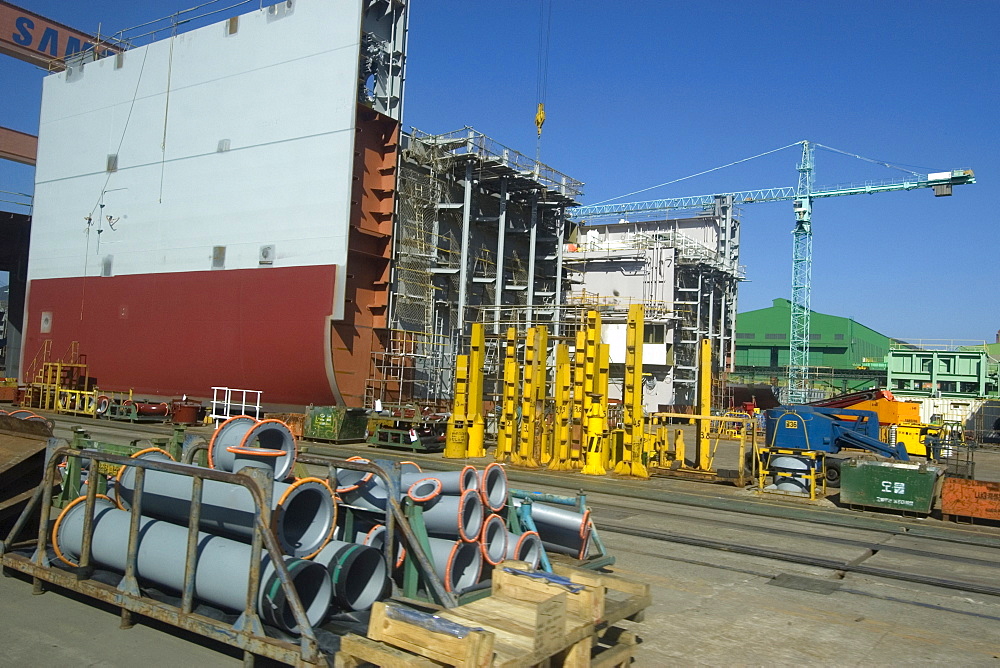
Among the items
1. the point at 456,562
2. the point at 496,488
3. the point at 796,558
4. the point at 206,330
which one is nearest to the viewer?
the point at 456,562

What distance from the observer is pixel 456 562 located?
662cm

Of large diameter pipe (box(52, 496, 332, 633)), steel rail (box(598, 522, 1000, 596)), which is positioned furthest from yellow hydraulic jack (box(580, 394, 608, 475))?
large diameter pipe (box(52, 496, 332, 633))

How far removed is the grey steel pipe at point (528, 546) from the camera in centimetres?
715

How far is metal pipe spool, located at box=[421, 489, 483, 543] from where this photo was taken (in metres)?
6.49

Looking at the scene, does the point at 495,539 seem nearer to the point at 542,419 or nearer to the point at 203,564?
the point at 203,564

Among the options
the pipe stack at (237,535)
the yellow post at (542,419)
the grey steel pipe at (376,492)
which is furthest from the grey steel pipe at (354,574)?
the yellow post at (542,419)

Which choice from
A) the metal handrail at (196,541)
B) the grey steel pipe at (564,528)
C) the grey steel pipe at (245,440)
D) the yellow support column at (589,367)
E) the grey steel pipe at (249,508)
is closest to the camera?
the metal handrail at (196,541)

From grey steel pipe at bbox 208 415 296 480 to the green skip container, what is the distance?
12.4 metres

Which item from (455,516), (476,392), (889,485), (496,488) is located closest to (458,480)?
(455,516)

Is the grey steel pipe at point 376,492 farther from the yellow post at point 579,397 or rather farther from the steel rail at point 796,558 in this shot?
the yellow post at point 579,397

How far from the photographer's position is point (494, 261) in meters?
35.5

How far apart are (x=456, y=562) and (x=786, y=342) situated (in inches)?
3543

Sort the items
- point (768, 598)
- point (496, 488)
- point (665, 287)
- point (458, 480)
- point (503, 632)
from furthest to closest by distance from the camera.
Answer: point (665, 287)
point (768, 598)
point (496, 488)
point (458, 480)
point (503, 632)

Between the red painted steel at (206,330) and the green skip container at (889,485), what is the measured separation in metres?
17.8
